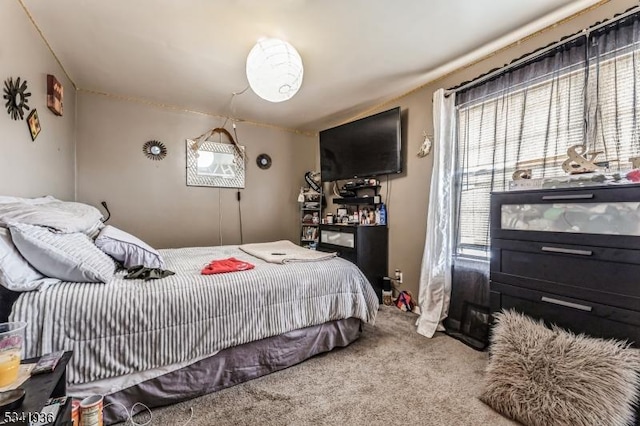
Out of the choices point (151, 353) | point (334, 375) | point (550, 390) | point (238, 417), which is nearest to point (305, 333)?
point (334, 375)

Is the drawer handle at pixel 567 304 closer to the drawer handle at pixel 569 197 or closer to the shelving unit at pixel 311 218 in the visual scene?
the drawer handle at pixel 569 197

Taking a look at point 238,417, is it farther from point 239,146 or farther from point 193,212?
point 239,146

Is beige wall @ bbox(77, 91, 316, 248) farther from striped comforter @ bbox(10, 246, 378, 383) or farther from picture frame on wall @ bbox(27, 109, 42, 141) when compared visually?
striped comforter @ bbox(10, 246, 378, 383)

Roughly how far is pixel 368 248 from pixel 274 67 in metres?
2.19

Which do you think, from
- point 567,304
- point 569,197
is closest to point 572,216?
point 569,197

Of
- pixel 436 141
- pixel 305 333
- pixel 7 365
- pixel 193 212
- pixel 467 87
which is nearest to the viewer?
pixel 7 365

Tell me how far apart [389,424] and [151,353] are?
1.26m

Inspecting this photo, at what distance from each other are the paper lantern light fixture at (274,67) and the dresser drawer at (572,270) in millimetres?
1871

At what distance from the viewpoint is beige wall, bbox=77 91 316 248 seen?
3258mm

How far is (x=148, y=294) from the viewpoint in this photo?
1477mm

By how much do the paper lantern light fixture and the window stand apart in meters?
1.61

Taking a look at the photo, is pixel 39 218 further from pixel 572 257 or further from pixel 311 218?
pixel 311 218

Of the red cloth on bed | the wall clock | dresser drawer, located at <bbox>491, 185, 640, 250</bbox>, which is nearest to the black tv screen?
the wall clock

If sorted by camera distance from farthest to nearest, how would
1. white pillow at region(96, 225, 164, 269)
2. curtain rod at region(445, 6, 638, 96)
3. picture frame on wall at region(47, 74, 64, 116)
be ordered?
picture frame on wall at region(47, 74, 64, 116)
white pillow at region(96, 225, 164, 269)
curtain rod at region(445, 6, 638, 96)
